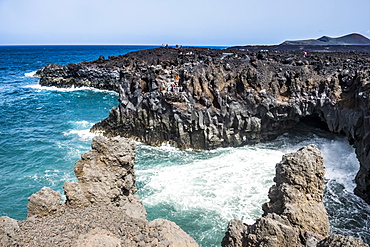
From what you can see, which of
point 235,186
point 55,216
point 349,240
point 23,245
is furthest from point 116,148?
point 235,186

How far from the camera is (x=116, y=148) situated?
1356 centimetres

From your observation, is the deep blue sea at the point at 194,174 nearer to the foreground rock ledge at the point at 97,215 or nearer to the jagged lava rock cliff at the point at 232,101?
the jagged lava rock cliff at the point at 232,101

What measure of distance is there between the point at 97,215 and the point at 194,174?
14.4 meters

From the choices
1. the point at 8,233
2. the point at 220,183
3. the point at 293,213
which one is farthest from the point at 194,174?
the point at 8,233

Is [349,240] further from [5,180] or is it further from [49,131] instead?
[49,131]

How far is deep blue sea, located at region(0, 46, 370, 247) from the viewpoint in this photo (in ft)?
62.0

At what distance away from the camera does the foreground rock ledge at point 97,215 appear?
918 centimetres

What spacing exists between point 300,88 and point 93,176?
22.8m

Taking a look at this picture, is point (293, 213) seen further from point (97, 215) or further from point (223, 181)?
point (223, 181)

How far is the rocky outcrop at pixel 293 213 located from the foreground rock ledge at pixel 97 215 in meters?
2.17

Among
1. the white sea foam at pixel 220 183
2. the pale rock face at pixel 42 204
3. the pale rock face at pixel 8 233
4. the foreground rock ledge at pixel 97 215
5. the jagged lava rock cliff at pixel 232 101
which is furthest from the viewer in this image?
the jagged lava rock cliff at pixel 232 101

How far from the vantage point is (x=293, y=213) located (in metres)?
10.6

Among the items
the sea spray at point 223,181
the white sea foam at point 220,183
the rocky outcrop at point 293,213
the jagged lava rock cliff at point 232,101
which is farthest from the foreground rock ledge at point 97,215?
the jagged lava rock cliff at point 232,101

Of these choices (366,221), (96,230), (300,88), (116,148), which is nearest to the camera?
(96,230)
